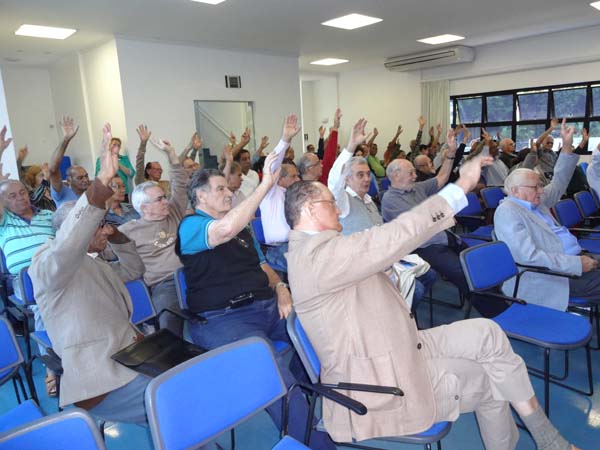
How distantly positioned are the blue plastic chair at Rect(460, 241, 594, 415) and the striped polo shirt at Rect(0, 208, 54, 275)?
291 centimetres

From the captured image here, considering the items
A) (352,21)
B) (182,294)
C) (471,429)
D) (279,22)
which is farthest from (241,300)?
(352,21)

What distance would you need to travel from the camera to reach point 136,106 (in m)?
7.21

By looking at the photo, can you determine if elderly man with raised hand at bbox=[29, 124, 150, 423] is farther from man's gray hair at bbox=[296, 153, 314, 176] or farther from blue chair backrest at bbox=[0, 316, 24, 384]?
man's gray hair at bbox=[296, 153, 314, 176]

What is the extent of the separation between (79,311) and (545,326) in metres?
2.22

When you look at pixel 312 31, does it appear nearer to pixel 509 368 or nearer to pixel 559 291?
pixel 559 291

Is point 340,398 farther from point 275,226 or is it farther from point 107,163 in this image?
point 275,226

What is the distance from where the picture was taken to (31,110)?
9656 mm

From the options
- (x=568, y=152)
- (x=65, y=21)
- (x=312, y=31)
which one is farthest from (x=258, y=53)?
(x=568, y=152)

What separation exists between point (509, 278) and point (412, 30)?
6399 millimetres

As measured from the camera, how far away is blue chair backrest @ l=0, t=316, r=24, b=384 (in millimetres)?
1875

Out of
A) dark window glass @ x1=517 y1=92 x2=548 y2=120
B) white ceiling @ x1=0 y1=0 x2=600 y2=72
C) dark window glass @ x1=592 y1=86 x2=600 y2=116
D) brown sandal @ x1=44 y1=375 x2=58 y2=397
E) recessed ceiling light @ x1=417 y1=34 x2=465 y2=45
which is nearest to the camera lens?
brown sandal @ x1=44 y1=375 x2=58 y2=397

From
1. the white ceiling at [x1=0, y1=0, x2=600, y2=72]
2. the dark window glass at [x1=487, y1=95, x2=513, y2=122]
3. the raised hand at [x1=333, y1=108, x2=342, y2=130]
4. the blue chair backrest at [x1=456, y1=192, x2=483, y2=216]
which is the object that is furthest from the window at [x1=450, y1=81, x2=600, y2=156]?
the raised hand at [x1=333, y1=108, x2=342, y2=130]

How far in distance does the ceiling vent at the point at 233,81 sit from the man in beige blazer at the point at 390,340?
7361mm

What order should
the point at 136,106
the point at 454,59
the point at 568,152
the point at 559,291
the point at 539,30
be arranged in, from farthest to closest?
the point at 454,59 < the point at 539,30 < the point at 136,106 < the point at 568,152 < the point at 559,291
